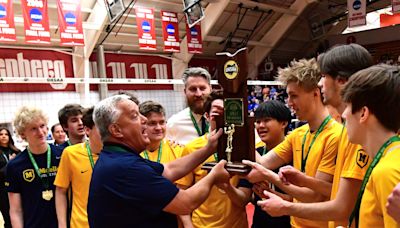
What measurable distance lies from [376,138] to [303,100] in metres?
0.83

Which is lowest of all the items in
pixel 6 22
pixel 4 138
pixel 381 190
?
pixel 4 138

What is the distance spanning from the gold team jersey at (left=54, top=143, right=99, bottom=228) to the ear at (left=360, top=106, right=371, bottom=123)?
6.44 feet

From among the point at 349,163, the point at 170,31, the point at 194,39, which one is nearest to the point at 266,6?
the point at 194,39

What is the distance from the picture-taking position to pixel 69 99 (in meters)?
9.47

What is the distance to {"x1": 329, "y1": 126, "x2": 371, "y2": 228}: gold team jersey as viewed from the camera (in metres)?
1.60

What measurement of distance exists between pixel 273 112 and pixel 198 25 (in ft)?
26.6

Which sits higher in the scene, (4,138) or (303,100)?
(303,100)

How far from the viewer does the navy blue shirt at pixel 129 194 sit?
179 centimetres

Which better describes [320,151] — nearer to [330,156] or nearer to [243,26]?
[330,156]

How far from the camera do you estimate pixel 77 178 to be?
2.73 m

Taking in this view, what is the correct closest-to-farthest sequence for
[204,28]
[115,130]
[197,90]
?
[115,130] → [197,90] → [204,28]

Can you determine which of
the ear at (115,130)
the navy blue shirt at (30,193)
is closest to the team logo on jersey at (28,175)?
the navy blue shirt at (30,193)

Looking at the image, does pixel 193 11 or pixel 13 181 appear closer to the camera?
pixel 13 181

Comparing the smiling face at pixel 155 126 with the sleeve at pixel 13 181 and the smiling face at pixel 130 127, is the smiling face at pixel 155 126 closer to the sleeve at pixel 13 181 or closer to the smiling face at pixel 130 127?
the smiling face at pixel 130 127
